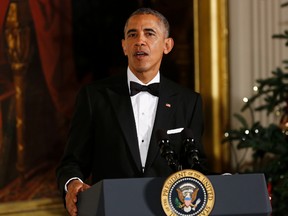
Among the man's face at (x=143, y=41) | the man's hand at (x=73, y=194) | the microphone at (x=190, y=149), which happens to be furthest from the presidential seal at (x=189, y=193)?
the man's face at (x=143, y=41)

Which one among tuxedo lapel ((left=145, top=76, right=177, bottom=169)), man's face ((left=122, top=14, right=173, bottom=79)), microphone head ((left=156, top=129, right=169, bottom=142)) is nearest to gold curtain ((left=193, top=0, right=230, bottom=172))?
tuxedo lapel ((left=145, top=76, right=177, bottom=169))

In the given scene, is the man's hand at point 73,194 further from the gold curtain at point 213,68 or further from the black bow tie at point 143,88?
the gold curtain at point 213,68

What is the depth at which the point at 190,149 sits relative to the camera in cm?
266

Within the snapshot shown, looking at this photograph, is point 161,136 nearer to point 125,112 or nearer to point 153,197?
point 153,197

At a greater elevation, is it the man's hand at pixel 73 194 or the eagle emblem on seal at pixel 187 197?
the eagle emblem on seal at pixel 187 197

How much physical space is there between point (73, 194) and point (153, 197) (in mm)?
430

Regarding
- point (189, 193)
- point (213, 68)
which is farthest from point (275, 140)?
point (189, 193)

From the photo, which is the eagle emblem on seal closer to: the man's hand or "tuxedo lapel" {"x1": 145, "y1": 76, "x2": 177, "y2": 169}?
the man's hand

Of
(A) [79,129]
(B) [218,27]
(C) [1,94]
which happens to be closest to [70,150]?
(A) [79,129]

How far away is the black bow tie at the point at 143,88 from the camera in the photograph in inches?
128

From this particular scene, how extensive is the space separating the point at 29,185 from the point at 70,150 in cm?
245

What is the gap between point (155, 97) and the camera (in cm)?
333

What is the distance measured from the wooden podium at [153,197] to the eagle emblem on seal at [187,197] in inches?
2.4

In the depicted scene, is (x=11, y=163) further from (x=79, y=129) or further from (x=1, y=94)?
(x=79, y=129)
